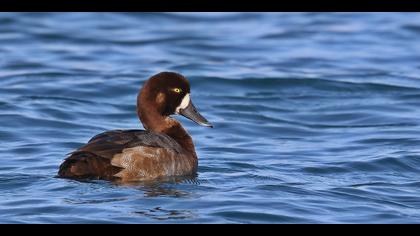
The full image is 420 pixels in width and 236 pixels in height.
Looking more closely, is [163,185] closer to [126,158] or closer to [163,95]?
[126,158]

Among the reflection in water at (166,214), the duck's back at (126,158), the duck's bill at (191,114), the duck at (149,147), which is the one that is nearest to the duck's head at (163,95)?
the duck at (149,147)

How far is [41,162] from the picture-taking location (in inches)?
412

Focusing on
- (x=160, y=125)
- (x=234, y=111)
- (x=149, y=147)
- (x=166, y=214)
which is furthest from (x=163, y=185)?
(x=234, y=111)

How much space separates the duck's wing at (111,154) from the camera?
29.5 feet

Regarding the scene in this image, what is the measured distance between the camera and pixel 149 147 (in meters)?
9.33

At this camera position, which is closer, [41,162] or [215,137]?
[41,162]

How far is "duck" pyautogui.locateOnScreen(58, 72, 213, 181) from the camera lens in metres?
9.00

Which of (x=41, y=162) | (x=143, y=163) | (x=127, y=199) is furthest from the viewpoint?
(x=41, y=162)

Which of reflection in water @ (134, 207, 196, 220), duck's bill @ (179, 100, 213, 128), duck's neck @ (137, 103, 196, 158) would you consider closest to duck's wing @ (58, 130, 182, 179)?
duck's neck @ (137, 103, 196, 158)

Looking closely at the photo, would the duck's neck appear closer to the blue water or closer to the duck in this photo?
the duck

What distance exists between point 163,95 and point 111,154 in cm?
133
